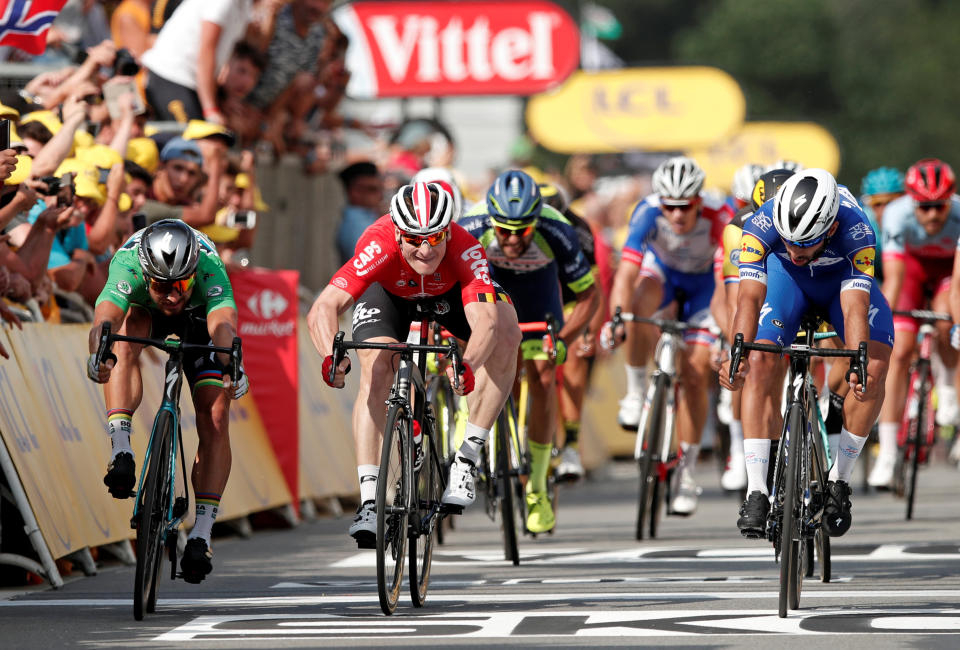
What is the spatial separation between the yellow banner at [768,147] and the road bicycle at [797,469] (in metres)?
41.7

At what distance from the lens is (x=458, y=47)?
116ft

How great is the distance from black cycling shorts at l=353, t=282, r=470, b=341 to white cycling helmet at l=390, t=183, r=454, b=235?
0.59 m

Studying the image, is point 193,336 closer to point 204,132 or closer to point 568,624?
point 568,624

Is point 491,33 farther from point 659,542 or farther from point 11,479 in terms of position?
point 11,479

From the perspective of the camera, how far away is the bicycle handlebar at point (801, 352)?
947cm

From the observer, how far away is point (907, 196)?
15.4 meters

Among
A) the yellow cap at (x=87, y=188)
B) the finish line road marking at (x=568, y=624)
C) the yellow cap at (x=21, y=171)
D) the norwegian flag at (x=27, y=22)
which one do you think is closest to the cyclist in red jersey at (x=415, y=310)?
the finish line road marking at (x=568, y=624)

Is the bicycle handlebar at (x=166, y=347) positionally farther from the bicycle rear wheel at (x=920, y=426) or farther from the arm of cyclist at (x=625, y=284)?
the bicycle rear wheel at (x=920, y=426)

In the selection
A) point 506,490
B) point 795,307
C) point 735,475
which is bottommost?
point 735,475

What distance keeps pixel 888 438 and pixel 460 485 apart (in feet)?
20.2

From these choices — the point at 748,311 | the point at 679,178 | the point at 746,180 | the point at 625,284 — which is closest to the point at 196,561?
the point at 748,311

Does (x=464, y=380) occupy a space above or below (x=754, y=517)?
above

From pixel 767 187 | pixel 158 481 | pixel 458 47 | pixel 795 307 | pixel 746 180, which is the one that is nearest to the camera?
pixel 158 481

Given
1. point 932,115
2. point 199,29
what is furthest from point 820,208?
point 932,115
